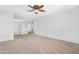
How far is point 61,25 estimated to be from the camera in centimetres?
228

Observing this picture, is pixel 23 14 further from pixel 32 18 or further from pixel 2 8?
pixel 2 8

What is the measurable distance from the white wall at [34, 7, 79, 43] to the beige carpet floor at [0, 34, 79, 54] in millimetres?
136

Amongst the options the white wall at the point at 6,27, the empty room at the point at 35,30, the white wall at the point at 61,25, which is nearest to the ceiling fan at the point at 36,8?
the empty room at the point at 35,30

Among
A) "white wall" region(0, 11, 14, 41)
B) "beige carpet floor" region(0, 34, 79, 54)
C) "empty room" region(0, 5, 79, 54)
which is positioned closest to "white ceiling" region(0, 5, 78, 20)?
"empty room" region(0, 5, 79, 54)

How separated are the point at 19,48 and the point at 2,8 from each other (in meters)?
0.90

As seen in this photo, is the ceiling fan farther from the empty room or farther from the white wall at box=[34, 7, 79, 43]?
the white wall at box=[34, 7, 79, 43]

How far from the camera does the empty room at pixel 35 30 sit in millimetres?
2125

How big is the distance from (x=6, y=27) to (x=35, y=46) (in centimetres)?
74

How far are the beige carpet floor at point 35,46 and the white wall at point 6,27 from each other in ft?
0.35

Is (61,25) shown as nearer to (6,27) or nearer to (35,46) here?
(35,46)

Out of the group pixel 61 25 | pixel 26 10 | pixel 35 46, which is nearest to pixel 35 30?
pixel 35 46

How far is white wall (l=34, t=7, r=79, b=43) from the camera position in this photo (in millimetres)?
2182

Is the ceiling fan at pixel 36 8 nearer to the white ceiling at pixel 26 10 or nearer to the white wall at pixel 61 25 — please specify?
the white ceiling at pixel 26 10
